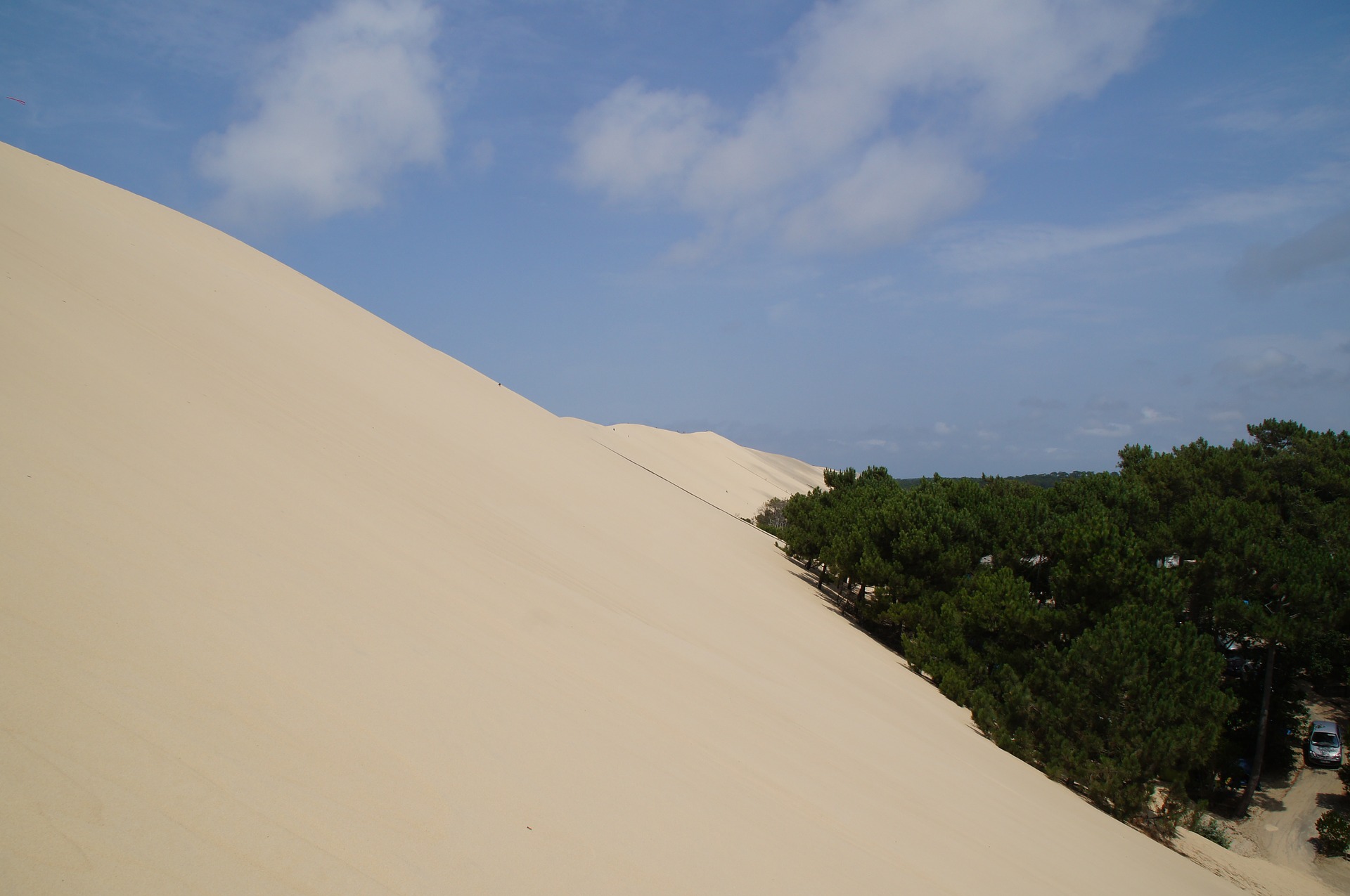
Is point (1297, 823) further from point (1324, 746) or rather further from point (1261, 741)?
point (1324, 746)

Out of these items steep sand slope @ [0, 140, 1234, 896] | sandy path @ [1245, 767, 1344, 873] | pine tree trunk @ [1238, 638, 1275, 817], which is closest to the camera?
steep sand slope @ [0, 140, 1234, 896]

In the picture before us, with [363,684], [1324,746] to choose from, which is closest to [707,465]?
[1324,746]

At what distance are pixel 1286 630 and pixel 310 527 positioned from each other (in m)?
17.8

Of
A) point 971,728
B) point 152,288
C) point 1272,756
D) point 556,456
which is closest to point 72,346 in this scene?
point 152,288

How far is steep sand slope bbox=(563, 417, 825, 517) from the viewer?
136 feet

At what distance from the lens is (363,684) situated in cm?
358

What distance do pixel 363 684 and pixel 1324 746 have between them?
74.8ft

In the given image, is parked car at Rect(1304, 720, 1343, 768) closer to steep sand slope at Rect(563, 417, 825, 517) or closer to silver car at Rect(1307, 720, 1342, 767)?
silver car at Rect(1307, 720, 1342, 767)

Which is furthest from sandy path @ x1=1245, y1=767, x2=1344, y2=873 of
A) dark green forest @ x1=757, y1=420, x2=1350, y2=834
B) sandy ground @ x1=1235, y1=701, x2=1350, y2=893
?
dark green forest @ x1=757, y1=420, x2=1350, y2=834

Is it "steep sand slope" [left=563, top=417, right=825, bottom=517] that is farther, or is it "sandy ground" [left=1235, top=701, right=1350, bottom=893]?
"steep sand slope" [left=563, top=417, right=825, bottom=517]

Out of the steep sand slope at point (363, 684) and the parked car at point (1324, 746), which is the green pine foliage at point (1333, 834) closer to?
the parked car at point (1324, 746)

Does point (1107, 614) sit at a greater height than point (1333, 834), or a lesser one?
greater

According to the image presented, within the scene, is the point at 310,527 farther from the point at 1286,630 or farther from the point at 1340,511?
the point at 1340,511

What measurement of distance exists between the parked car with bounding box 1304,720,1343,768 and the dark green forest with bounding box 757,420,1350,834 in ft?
2.18
